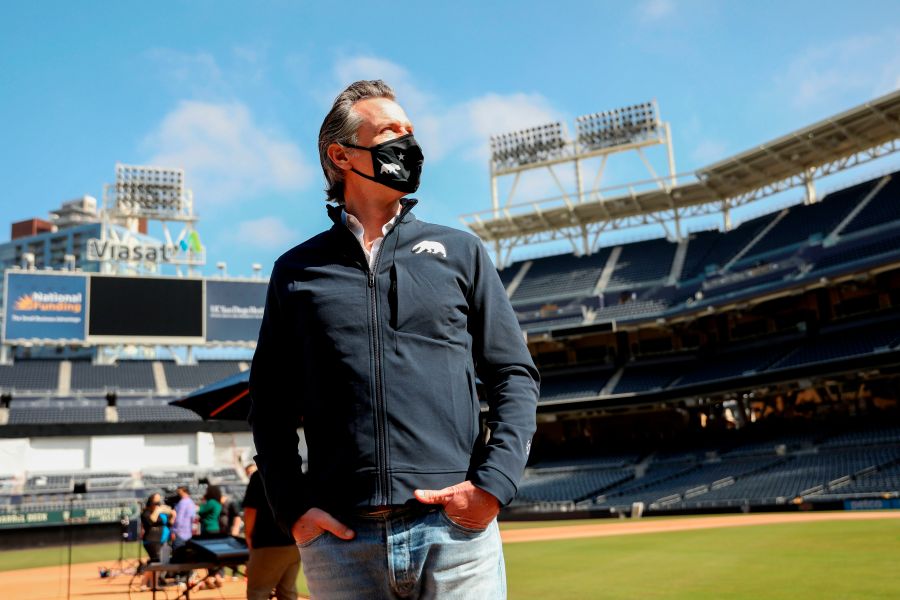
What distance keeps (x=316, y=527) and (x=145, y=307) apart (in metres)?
49.8

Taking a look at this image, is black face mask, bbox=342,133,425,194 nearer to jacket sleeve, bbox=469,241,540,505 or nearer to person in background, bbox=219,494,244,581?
jacket sleeve, bbox=469,241,540,505

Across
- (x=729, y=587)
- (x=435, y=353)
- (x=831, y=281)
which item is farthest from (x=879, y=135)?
(x=435, y=353)

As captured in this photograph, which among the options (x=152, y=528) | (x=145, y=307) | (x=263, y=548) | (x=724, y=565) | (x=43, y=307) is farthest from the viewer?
(x=145, y=307)

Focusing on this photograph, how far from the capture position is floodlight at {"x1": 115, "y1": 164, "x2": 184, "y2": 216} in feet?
194

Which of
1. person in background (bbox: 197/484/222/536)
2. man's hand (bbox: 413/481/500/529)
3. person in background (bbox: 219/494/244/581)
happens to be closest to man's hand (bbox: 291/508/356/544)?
man's hand (bbox: 413/481/500/529)

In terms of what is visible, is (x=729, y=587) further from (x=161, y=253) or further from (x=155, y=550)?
(x=161, y=253)

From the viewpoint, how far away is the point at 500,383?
2.68 meters

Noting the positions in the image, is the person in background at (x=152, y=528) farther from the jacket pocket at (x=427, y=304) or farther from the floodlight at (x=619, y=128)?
the floodlight at (x=619, y=128)

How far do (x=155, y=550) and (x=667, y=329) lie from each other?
38.3 meters

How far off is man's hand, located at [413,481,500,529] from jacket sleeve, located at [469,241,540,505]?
25 millimetres

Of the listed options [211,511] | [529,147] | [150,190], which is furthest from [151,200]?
[211,511]

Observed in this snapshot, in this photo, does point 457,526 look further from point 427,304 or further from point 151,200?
point 151,200

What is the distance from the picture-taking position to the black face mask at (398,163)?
2869mm

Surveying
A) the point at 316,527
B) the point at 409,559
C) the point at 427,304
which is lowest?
the point at 409,559
